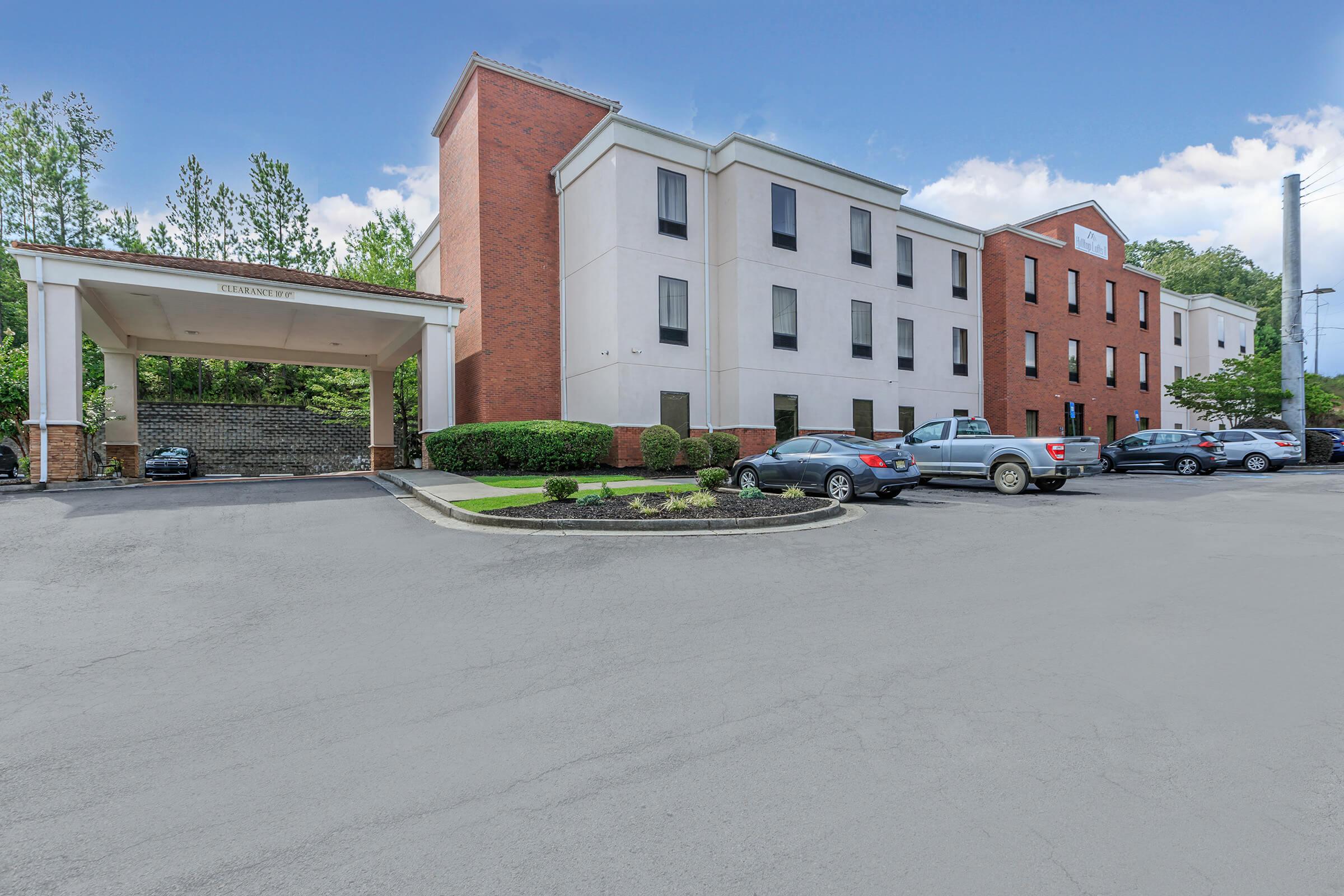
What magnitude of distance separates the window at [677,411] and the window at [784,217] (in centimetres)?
606

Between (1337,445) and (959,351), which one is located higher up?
(959,351)

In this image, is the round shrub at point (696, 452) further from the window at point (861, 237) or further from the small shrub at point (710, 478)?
the window at point (861, 237)

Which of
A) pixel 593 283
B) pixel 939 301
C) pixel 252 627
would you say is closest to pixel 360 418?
pixel 593 283

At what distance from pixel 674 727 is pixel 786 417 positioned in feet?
65.9

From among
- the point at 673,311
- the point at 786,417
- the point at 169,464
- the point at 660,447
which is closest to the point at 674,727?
the point at 660,447

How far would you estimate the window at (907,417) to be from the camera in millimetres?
27672

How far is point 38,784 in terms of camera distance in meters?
2.98

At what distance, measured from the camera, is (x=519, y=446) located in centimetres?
1847

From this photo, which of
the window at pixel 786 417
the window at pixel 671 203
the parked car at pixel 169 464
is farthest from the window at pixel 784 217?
the parked car at pixel 169 464

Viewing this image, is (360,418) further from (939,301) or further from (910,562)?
(910,562)

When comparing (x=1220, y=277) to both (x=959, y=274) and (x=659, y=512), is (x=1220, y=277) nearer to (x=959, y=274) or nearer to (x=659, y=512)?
(x=959, y=274)

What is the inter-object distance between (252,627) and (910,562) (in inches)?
248

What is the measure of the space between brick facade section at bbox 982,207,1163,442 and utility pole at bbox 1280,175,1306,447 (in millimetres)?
6946

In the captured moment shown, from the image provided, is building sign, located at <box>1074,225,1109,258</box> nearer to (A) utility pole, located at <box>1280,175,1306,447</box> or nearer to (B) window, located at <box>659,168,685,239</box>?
(A) utility pole, located at <box>1280,175,1306,447</box>
